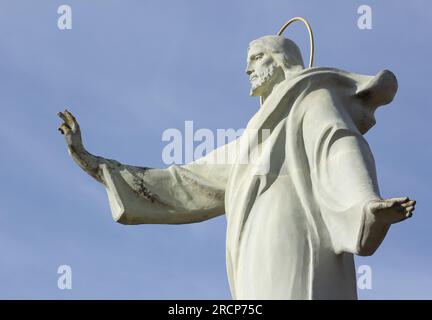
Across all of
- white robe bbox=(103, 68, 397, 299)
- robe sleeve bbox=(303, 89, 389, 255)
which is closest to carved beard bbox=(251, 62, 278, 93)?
white robe bbox=(103, 68, 397, 299)

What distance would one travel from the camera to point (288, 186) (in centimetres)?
1291

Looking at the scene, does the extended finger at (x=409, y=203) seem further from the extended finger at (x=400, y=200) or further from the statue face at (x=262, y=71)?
the statue face at (x=262, y=71)

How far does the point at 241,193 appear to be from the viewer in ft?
43.0

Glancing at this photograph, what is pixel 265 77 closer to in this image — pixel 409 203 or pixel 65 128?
pixel 65 128

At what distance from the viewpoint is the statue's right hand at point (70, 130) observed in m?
13.9

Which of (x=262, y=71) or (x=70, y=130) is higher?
(x=262, y=71)

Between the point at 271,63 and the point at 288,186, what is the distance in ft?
4.83

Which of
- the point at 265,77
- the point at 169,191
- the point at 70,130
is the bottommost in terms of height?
the point at 169,191

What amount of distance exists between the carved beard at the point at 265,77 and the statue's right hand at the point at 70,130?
168cm

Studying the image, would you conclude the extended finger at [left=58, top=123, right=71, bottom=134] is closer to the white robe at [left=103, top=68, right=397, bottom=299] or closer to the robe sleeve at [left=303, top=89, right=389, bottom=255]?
the white robe at [left=103, top=68, right=397, bottom=299]

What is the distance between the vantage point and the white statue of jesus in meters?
12.4

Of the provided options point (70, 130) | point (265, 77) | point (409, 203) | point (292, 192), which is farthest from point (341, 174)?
point (70, 130)
